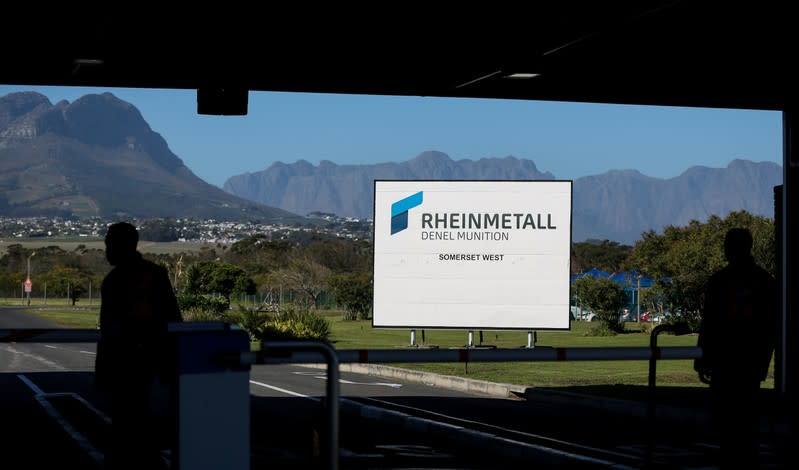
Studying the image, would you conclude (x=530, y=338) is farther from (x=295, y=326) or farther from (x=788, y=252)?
(x=788, y=252)

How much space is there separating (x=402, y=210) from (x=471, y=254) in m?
2.43

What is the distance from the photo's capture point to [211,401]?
7.25 metres

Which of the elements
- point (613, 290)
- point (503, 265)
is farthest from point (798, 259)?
point (613, 290)

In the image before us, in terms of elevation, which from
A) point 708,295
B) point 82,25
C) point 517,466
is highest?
point 82,25

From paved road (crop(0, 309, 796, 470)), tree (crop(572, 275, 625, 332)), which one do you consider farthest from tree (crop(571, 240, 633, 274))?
paved road (crop(0, 309, 796, 470))

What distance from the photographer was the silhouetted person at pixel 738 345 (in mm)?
9141

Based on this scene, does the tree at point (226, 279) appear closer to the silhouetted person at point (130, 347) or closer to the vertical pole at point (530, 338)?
the vertical pole at point (530, 338)

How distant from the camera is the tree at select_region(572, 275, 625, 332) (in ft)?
168

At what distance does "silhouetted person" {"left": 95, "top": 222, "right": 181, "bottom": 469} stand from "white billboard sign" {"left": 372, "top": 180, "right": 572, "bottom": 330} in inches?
1138

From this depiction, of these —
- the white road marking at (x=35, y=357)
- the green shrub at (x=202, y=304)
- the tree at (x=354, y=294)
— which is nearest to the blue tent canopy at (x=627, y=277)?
the tree at (x=354, y=294)

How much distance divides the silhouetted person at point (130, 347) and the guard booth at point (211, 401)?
1.37m

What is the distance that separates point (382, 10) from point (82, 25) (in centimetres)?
344

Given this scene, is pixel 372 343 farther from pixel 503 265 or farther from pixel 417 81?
pixel 417 81

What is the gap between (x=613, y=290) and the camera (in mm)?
51406
